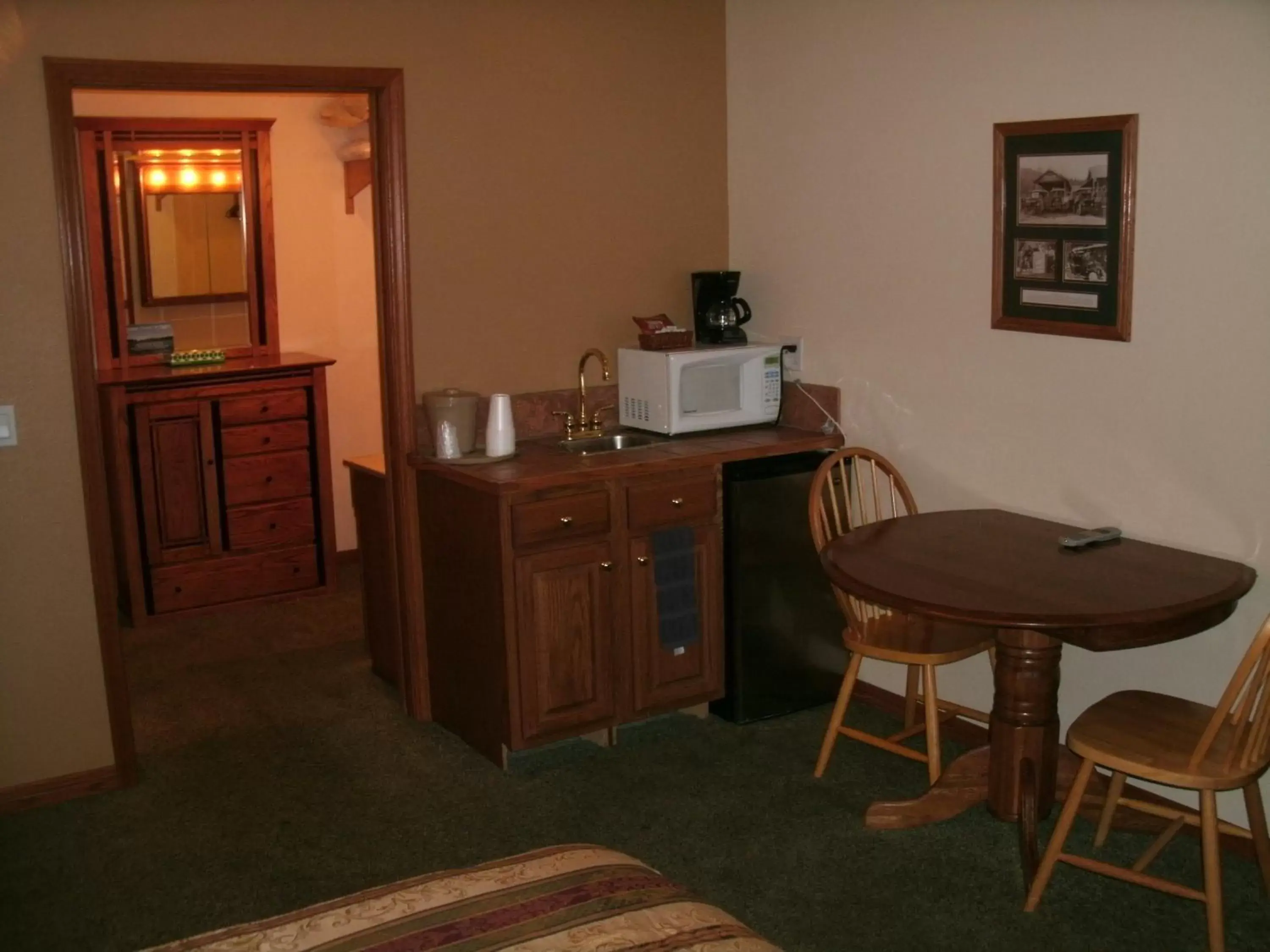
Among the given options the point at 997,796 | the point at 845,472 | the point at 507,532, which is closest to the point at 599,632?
the point at 507,532

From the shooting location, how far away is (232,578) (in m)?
5.45

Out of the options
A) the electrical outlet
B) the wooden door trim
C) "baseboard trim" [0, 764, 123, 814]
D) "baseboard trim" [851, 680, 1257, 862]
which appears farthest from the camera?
the electrical outlet

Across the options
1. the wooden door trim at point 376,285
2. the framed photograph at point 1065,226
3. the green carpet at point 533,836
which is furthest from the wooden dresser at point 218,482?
the framed photograph at point 1065,226

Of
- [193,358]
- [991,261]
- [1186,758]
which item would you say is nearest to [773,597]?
[991,261]

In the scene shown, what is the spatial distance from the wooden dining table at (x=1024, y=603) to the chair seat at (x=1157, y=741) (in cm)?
18

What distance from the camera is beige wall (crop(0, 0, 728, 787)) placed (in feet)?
11.4

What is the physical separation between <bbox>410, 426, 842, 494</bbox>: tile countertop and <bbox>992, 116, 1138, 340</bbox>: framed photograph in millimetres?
807

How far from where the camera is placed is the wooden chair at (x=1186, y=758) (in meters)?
2.71

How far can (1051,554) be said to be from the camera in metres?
A: 3.24

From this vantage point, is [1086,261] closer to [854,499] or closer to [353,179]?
[854,499]

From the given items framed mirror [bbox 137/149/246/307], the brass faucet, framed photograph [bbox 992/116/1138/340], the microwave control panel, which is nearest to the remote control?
framed photograph [bbox 992/116/1138/340]

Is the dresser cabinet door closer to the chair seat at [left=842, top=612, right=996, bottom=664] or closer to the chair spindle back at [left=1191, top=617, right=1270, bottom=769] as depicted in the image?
the chair seat at [left=842, top=612, right=996, bottom=664]

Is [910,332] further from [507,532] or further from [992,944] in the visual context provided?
[992,944]

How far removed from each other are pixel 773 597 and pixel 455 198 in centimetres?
157
